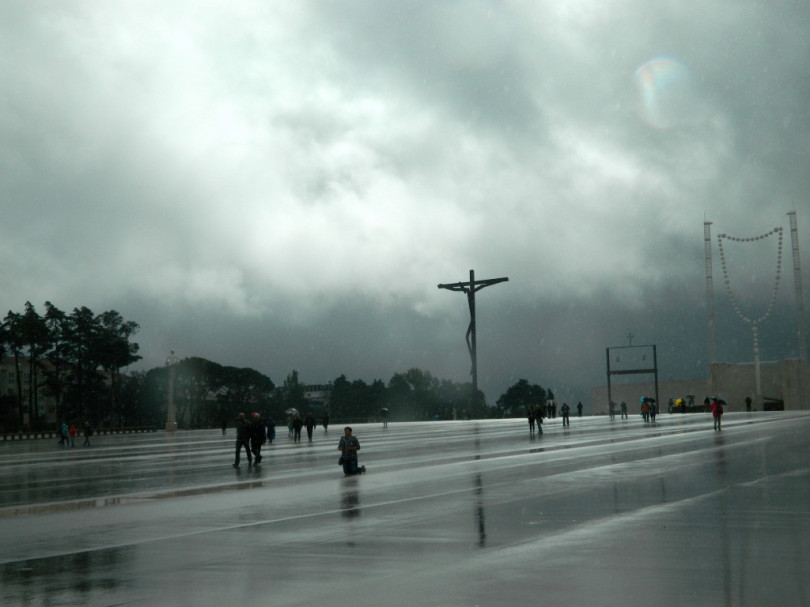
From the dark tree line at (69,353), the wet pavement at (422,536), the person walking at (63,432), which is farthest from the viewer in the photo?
the dark tree line at (69,353)

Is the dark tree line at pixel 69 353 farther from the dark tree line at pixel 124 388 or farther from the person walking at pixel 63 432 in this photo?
the person walking at pixel 63 432

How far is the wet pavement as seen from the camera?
7.91 m

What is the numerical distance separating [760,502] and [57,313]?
322ft

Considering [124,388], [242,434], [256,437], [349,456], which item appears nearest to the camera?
[349,456]

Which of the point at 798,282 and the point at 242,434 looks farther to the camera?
the point at 798,282

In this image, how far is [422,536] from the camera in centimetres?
1121

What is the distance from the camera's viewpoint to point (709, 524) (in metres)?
11.8

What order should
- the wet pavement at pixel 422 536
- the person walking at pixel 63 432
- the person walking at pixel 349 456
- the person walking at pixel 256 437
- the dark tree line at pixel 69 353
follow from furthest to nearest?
the dark tree line at pixel 69 353 < the person walking at pixel 63 432 < the person walking at pixel 256 437 < the person walking at pixel 349 456 < the wet pavement at pixel 422 536

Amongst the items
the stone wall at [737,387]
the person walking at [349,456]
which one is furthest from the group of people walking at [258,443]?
the stone wall at [737,387]

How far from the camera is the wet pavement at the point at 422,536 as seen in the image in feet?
25.9

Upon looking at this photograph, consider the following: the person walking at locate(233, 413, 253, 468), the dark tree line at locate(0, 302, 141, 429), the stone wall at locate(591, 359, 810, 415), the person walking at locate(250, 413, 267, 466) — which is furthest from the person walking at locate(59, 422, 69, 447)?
the stone wall at locate(591, 359, 810, 415)

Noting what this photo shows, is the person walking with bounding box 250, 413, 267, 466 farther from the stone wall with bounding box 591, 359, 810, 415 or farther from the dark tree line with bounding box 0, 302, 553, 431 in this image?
the stone wall with bounding box 591, 359, 810, 415

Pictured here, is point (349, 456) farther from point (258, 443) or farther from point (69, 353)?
point (69, 353)

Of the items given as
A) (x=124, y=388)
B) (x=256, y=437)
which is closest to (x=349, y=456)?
(x=256, y=437)
